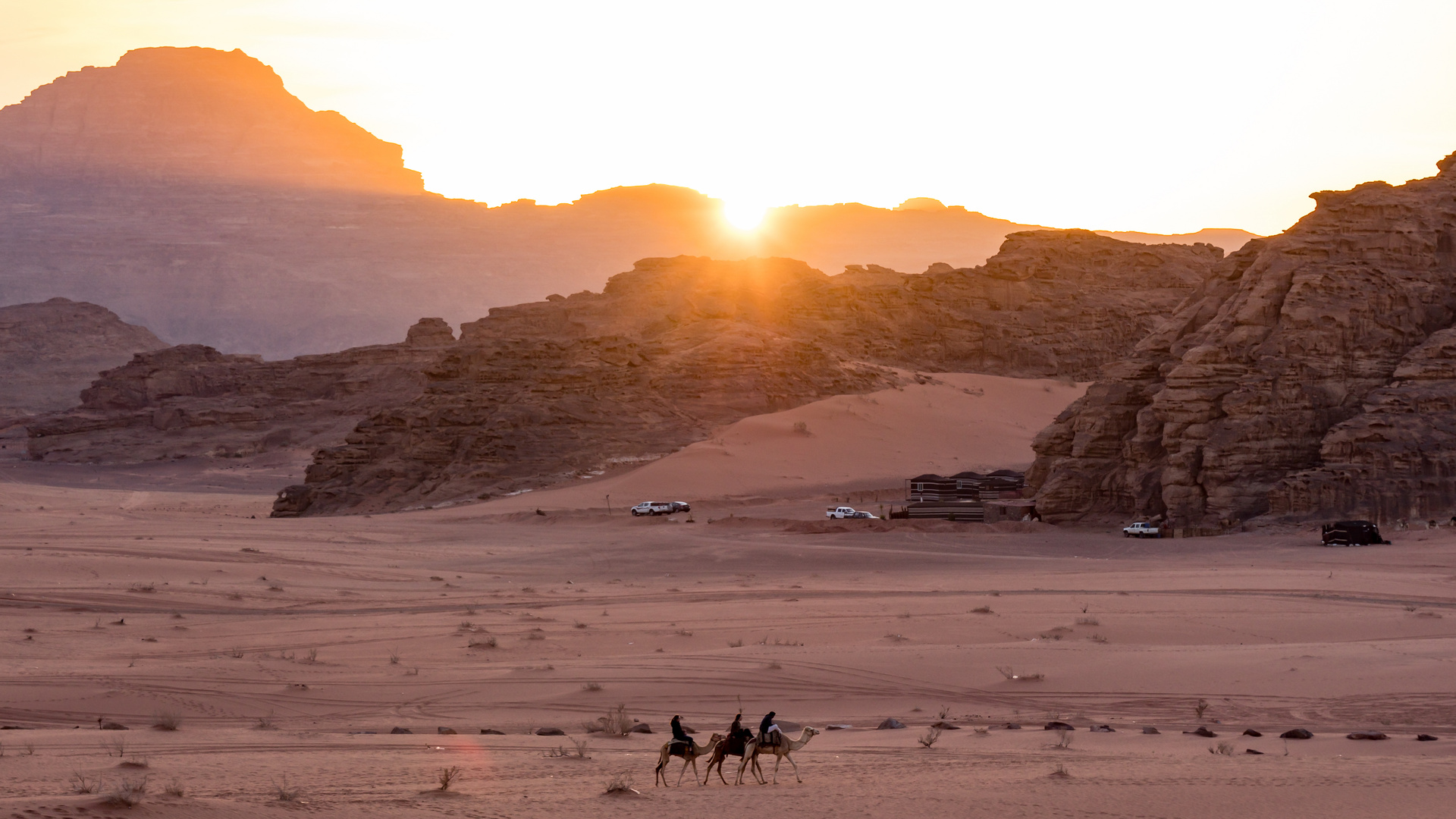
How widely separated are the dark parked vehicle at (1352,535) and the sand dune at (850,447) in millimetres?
20986

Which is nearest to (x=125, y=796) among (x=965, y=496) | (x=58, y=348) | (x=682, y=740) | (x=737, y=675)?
(x=682, y=740)

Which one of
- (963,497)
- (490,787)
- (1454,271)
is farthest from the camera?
(963,497)

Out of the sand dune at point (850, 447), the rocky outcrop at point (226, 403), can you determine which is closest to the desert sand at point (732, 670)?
the sand dune at point (850, 447)

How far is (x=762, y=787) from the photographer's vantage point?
29.3ft

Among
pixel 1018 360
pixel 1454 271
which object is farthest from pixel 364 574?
pixel 1018 360

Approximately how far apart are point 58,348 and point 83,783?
12661cm

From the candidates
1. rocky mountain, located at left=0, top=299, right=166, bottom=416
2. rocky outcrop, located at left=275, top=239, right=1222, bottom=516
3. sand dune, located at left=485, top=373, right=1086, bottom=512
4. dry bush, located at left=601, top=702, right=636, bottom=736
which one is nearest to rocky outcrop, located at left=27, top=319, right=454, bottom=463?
rocky outcrop, located at left=275, top=239, right=1222, bottom=516

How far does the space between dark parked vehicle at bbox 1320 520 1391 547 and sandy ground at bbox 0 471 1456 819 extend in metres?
0.70

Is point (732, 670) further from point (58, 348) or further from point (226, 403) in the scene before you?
point (58, 348)

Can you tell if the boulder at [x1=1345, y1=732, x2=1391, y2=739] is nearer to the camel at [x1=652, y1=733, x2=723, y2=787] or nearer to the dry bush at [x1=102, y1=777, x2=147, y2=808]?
the camel at [x1=652, y1=733, x2=723, y2=787]

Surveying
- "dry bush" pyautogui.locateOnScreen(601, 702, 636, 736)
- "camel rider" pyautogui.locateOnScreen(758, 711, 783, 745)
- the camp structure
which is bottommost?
"dry bush" pyautogui.locateOnScreen(601, 702, 636, 736)

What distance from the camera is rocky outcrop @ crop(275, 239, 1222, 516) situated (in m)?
54.6

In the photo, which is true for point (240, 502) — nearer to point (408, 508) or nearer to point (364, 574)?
point (408, 508)

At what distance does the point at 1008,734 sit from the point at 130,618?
43.5ft
